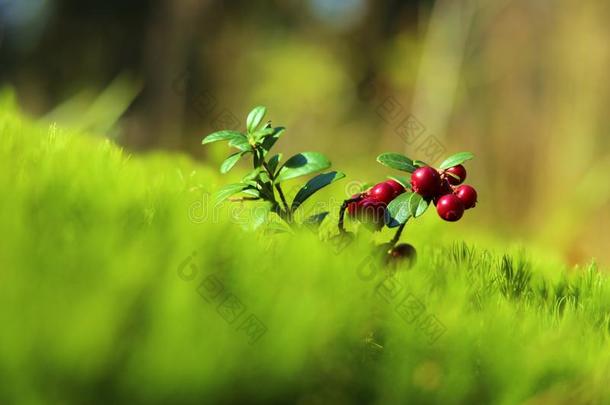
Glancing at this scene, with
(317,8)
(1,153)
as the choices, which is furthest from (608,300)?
(317,8)

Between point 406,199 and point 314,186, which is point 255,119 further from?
point 406,199

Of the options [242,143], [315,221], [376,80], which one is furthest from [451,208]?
[376,80]

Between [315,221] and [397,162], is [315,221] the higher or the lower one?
the lower one

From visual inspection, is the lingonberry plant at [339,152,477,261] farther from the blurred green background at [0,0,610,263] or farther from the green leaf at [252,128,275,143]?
the blurred green background at [0,0,610,263]

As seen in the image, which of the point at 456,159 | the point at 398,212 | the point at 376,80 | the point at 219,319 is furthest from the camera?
the point at 376,80

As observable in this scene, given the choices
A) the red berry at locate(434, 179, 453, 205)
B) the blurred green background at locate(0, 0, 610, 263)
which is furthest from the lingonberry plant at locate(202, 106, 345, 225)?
the blurred green background at locate(0, 0, 610, 263)

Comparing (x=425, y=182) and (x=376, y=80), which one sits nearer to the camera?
(x=425, y=182)

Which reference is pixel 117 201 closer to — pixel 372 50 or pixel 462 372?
pixel 462 372

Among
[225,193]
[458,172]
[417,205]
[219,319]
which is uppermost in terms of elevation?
[458,172]
